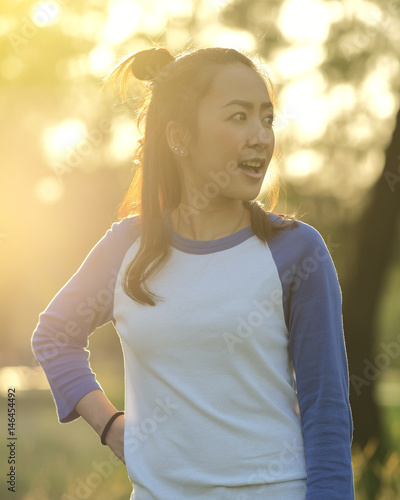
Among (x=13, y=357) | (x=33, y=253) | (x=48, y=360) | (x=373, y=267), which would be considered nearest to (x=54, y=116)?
(x=373, y=267)

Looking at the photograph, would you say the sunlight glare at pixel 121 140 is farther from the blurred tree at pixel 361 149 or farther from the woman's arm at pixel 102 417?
the woman's arm at pixel 102 417

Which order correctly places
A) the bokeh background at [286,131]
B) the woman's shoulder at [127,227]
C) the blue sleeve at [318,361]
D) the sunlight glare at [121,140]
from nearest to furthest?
the blue sleeve at [318,361], the woman's shoulder at [127,227], the bokeh background at [286,131], the sunlight glare at [121,140]

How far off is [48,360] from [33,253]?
56.1 ft

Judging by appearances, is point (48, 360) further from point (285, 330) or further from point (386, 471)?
point (386, 471)

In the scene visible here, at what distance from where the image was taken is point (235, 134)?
247 cm

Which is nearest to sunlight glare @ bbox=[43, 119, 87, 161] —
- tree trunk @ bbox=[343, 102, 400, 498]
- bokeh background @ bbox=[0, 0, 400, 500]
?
bokeh background @ bbox=[0, 0, 400, 500]

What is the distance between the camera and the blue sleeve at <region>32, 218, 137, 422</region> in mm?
2701

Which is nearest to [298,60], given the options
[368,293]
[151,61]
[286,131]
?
[286,131]

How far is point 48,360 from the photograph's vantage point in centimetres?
279

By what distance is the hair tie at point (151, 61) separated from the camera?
112 inches

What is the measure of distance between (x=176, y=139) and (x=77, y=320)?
0.67 metres

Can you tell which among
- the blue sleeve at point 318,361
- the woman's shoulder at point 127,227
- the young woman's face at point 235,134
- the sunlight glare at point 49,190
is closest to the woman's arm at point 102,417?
the woman's shoulder at point 127,227

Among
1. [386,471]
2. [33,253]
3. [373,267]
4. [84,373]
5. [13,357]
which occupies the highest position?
[84,373]

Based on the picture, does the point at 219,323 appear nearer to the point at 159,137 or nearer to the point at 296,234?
the point at 296,234
